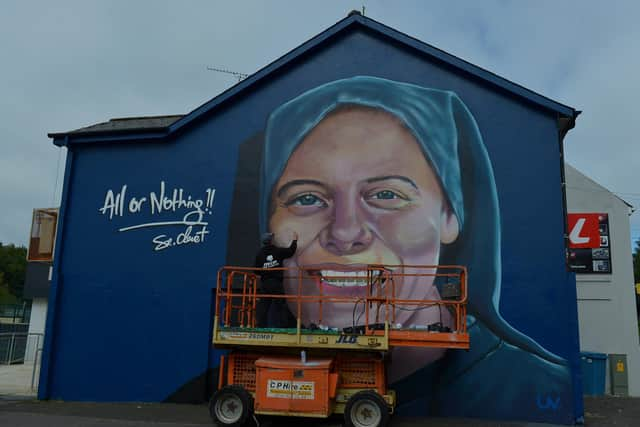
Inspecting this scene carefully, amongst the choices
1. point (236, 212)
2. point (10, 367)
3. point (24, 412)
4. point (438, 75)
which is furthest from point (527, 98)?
point (10, 367)

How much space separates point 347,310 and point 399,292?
1137 millimetres

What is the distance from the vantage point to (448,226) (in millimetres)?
11594

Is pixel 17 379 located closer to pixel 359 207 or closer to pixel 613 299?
pixel 359 207

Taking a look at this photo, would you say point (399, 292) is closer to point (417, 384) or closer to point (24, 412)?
point (417, 384)

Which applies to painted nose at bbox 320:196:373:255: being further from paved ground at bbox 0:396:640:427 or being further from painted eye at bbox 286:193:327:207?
paved ground at bbox 0:396:640:427

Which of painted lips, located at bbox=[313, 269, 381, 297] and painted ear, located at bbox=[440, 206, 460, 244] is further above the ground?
painted ear, located at bbox=[440, 206, 460, 244]

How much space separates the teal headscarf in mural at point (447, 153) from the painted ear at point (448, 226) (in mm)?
93

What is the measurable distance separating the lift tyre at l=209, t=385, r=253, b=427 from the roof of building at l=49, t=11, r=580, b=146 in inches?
250

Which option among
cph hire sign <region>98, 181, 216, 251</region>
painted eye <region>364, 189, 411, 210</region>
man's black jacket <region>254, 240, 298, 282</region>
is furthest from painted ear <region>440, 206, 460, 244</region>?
cph hire sign <region>98, 181, 216, 251</region>

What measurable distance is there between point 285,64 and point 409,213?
4478mm

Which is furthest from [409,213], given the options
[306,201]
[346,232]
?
[306,201]

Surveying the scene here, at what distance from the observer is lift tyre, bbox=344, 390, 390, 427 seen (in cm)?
909

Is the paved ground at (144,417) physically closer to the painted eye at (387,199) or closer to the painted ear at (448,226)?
the painted ear at (448,226)

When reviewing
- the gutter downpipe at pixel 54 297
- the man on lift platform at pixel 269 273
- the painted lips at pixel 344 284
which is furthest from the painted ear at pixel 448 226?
the gutter downpipe at pixel 54 297
